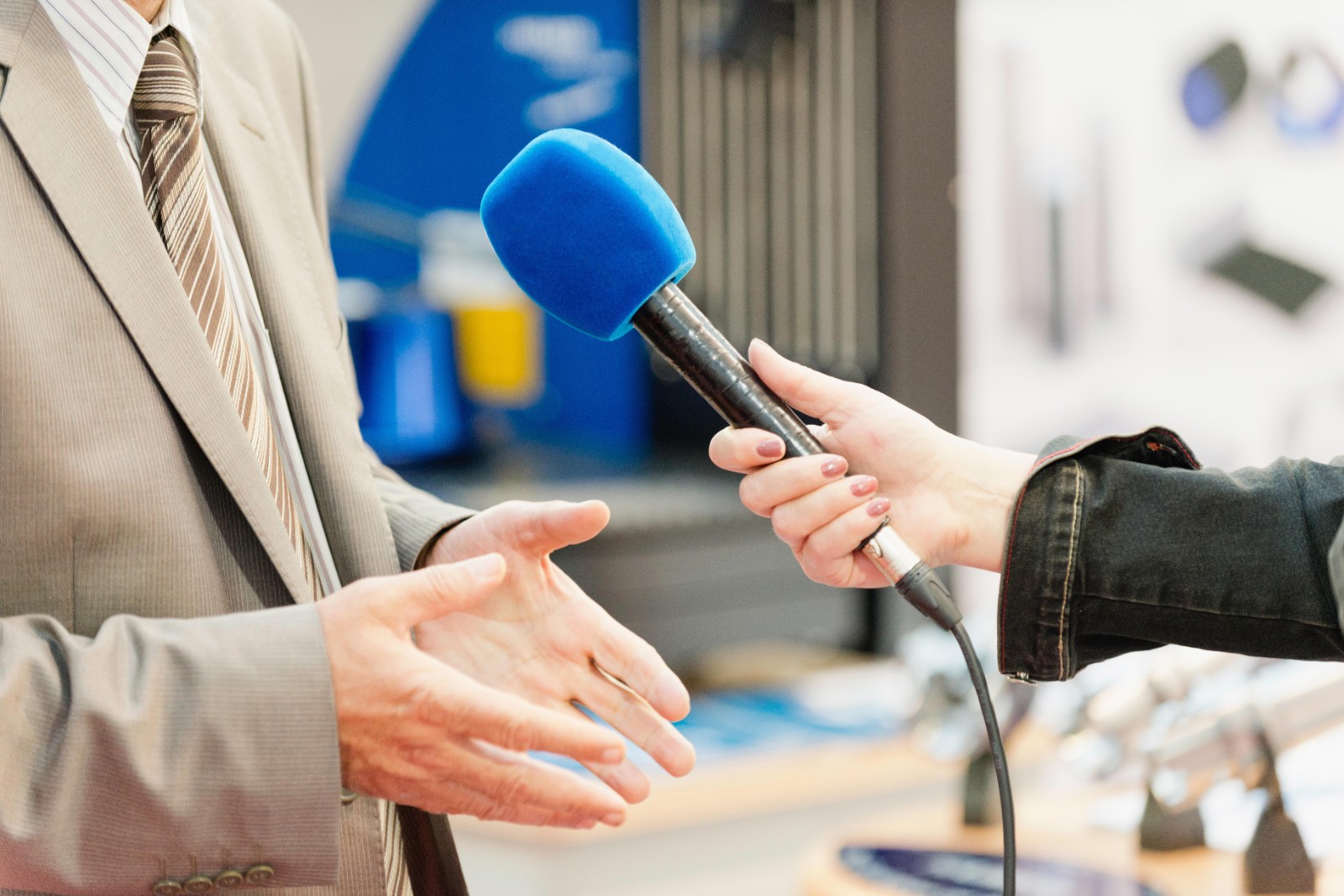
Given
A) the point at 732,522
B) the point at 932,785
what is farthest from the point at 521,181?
the point at 732,522

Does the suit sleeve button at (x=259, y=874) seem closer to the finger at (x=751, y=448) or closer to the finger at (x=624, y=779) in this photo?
the finger at (x=624, y=779)

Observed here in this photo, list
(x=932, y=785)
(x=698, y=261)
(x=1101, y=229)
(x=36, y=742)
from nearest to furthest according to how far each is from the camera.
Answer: (x=36, y=742), (x=932, y=785), (x=1101, y=229), (x=698, y=261)

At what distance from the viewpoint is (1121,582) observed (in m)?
0.97

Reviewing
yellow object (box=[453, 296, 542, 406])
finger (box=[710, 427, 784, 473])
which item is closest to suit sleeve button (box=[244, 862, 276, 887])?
finger (box=[710, 427, 784, 473])

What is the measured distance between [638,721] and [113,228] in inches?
16.8

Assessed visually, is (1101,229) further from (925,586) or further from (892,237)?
(925,586)

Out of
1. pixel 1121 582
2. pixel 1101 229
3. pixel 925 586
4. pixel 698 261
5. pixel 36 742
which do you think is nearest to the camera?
pixel 36 742

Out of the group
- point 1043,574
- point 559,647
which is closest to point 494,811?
point 559,647

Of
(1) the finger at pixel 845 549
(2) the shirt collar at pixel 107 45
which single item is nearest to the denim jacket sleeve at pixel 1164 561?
(1) the finger at pixel 845 549

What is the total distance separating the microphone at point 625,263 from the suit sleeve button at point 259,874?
0.38 metres

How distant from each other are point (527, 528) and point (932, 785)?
179 cm

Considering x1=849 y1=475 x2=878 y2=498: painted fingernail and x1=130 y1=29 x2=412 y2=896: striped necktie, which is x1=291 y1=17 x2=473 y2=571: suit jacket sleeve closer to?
x1=130 y1=29 x2=412 y2=896: striped necktie

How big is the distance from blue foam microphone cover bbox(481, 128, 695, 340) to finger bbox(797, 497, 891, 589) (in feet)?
0.64

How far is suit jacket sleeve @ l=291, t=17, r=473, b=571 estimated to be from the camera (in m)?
0.94
